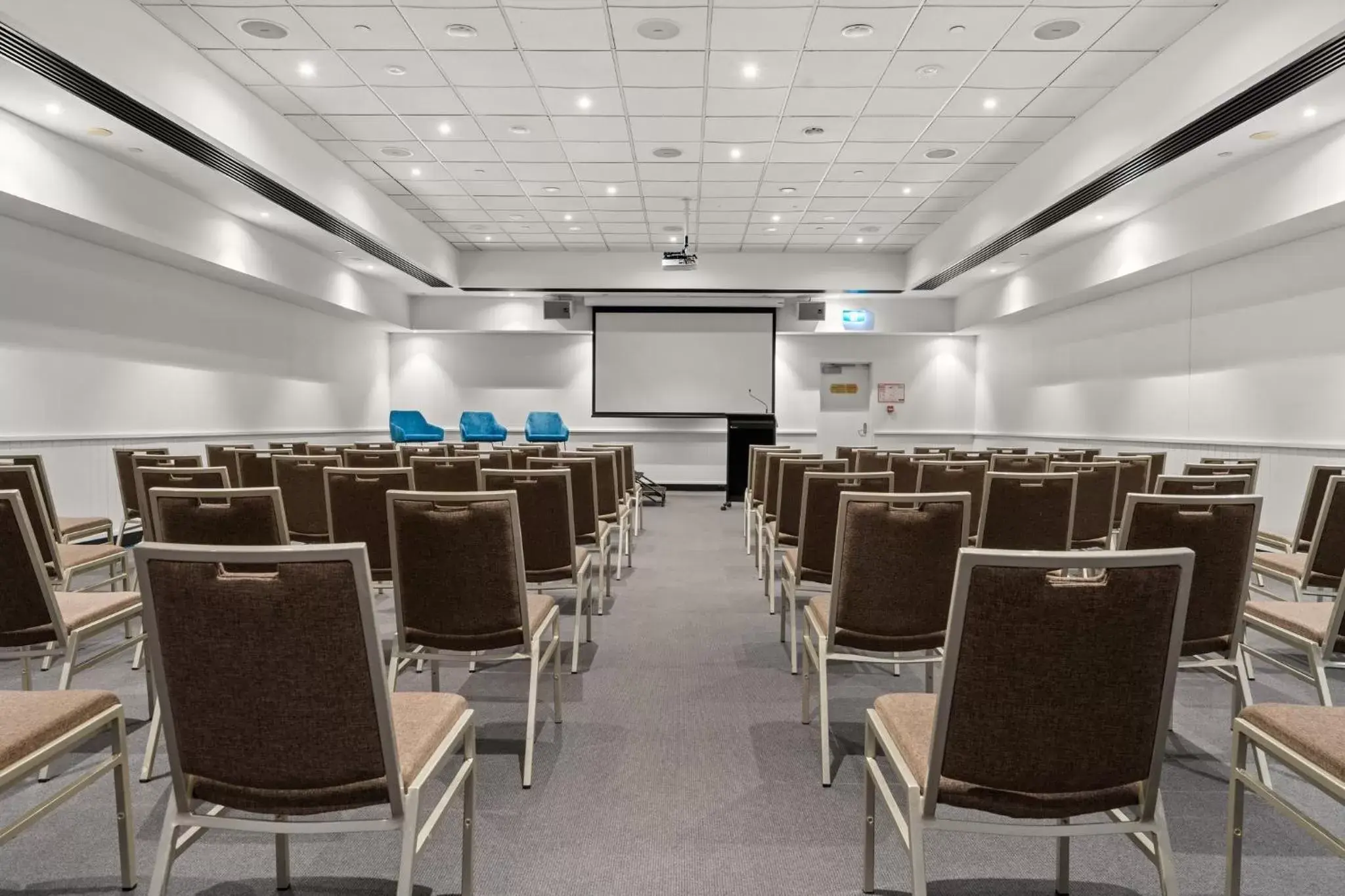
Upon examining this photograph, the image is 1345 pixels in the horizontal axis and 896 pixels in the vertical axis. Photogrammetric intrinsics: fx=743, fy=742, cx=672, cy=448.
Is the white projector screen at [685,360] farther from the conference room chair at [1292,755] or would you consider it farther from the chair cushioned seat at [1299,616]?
the conference room chair at [1292,755]

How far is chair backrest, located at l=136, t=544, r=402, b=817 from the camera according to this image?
1.24m

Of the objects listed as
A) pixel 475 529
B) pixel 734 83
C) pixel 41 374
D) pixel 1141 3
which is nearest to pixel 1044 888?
pixel 475 529

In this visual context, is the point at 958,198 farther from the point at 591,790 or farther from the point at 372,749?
the point at 372,749

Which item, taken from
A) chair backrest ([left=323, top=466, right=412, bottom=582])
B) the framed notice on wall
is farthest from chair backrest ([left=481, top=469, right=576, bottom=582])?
the framed notice on wall

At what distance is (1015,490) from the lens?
3279 mm

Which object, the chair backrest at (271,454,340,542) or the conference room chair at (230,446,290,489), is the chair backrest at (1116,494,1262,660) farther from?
the conference room chair at (230,446,290,489)

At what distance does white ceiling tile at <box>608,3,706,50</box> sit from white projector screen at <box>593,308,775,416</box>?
24.7 ft

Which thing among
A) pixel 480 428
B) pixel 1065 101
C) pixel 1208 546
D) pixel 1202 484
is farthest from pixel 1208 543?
pixel 480 428

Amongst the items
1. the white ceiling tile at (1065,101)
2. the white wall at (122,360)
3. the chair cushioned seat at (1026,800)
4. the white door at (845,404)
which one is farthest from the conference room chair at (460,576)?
the white door at (845,404)

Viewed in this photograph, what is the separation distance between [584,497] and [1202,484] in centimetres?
294

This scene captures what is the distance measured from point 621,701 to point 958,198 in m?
8.12

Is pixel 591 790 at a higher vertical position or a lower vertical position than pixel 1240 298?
lower

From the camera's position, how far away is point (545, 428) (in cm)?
1214

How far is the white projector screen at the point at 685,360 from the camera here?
12766mm
